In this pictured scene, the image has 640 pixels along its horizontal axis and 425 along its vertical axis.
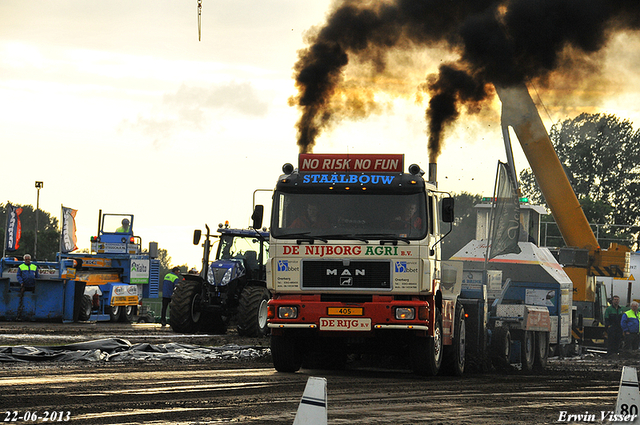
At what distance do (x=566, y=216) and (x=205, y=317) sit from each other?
9.84 m

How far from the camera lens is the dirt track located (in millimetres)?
9008

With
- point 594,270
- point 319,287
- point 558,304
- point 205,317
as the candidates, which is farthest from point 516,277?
point 319,287

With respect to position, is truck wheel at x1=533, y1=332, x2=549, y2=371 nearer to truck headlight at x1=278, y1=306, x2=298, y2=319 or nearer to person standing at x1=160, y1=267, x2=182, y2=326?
truck headlight at x1=278, y1=306, x2=298, y2=319

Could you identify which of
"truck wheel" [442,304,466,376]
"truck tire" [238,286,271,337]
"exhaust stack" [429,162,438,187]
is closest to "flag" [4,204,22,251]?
"truck tire" [238,286,271,337]

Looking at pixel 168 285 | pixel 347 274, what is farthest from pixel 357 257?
pixel 168 285

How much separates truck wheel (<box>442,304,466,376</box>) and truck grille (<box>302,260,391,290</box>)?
239cm

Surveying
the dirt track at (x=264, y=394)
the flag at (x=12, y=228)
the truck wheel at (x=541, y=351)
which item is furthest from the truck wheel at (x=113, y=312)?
the truck wheel at (x=541, y=351)

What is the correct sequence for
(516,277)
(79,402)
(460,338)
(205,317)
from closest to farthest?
(79,402)
(460,338)
(516,277)
(205,317)

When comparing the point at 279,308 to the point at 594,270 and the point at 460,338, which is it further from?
the point at 594,270

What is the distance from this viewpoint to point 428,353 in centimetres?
1359

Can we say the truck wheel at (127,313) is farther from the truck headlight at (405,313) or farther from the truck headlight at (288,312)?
the truck headlight at (405,313)

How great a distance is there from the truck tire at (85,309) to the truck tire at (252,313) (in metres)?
8.58

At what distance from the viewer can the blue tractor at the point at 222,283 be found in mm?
21828

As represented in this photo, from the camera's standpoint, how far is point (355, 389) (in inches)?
468
